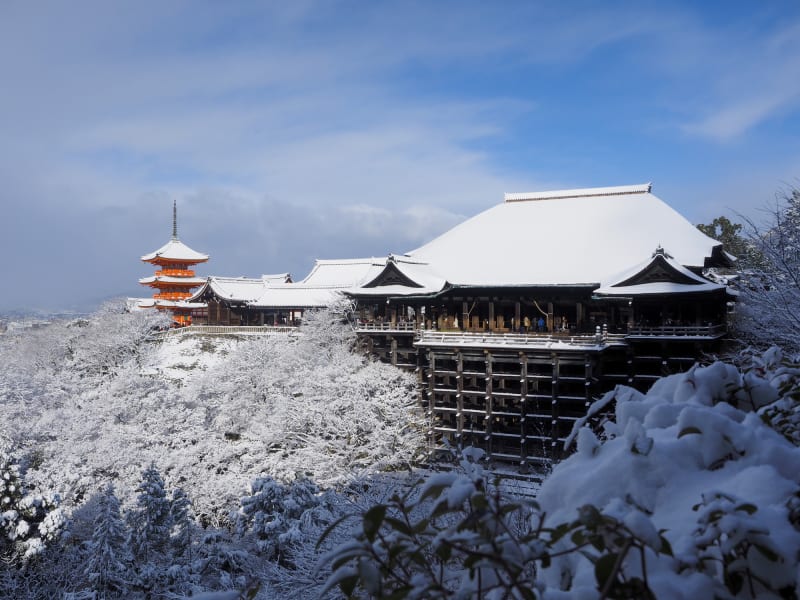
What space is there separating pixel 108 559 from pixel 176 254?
105 feet

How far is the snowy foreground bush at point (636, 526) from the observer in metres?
1.27

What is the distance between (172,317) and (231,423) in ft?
59.3

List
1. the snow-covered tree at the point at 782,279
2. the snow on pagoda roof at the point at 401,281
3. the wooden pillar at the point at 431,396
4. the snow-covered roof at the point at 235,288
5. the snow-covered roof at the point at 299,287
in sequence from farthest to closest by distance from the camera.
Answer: the snow-covered roof at the point at 235,288 < the snow-covered roof at the point at 299,287 < the snow on pagoda roof at the point at 401,281 < the wooden pillar at the point at 431,396 < the snow-covered tree at the point at 782,279

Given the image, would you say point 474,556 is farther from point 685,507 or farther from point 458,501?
point 685,507

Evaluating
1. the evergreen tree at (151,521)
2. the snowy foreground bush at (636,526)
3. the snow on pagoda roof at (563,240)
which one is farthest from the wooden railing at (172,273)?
the snowy foreground bush at (636,526)

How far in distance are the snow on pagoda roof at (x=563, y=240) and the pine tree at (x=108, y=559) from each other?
1486 centimetres

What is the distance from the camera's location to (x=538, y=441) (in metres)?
21.2

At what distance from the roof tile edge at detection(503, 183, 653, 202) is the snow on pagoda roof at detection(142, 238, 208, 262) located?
24.9 meters

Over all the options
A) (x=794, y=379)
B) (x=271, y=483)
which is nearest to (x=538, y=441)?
(x=271, y=483)

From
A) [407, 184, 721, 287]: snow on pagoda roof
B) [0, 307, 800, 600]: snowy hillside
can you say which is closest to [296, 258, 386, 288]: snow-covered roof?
[0, 307, 800, 600]: snowy hillside

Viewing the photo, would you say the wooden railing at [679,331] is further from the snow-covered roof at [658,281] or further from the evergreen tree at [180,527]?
the evergreen tree at [180,527]

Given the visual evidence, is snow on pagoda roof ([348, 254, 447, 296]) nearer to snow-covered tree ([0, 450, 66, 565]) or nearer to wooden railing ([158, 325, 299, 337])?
wooden railing ([158, 325, 299, 337])

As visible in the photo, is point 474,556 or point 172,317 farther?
point 172,317

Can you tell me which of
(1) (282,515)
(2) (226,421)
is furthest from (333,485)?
(2) (226,421)
